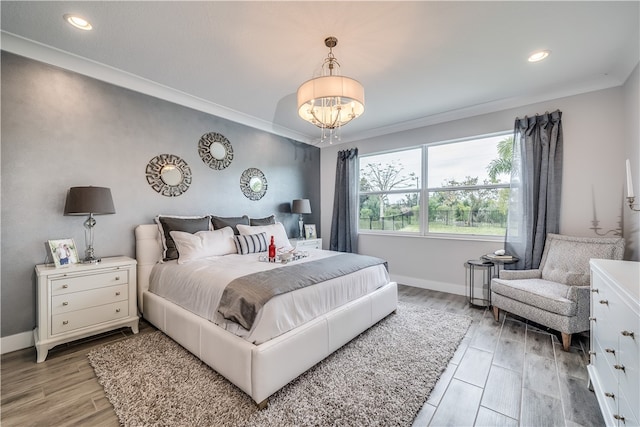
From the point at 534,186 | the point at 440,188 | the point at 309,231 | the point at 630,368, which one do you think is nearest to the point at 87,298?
the point at 309,231

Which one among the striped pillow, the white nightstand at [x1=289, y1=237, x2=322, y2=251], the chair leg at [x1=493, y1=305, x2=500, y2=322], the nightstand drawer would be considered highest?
the striped pillow

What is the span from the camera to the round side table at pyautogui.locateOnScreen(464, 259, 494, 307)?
3.30m

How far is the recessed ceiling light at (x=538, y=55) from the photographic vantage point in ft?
7.64

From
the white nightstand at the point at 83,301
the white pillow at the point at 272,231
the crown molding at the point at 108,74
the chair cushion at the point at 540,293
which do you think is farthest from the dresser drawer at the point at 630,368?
the crown molding at the point at 108,74

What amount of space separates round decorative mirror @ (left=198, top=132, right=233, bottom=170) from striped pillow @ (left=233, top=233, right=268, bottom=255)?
47.3 inches

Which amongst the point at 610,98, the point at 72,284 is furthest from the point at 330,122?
the point at 610,98

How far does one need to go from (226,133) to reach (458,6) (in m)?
3.04

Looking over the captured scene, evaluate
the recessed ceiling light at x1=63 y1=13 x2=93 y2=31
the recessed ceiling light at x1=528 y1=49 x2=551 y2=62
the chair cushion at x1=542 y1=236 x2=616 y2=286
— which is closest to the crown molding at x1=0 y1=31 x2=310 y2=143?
A: the recessed ceiling light at x1=63 y1=13 x2=93 y2=31

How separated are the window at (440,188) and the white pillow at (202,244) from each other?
2.56 m

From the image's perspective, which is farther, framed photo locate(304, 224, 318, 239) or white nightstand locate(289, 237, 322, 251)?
framed photo locate(304, 224, 318, 239)

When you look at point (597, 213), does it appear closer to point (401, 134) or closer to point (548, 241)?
point (548, 241)

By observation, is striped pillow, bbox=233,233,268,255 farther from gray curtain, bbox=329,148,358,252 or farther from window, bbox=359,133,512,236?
window, bbox=359,133,512,236

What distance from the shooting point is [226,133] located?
3783 mm

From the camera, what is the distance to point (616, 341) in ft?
4.31
